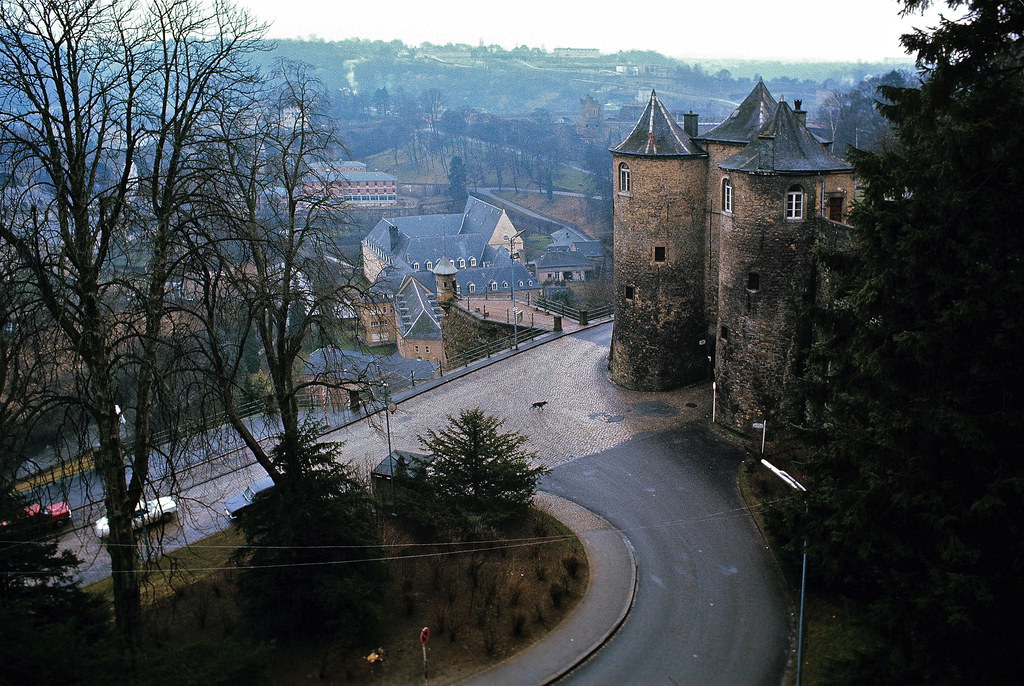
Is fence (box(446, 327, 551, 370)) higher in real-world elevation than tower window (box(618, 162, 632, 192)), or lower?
lower

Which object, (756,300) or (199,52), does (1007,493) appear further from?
(199,52)

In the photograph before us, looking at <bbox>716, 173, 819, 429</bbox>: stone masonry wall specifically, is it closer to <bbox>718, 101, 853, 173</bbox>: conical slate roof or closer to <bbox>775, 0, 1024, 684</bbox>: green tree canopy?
<bbox>718, 101, 853, 173</bbox>: conical slate roof

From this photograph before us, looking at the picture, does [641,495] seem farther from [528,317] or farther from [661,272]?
[528,317]

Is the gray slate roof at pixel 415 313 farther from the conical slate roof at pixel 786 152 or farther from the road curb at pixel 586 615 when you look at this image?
the road curb at pixel 586 615

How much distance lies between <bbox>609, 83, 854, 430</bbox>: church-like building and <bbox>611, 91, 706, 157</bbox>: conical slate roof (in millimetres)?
35

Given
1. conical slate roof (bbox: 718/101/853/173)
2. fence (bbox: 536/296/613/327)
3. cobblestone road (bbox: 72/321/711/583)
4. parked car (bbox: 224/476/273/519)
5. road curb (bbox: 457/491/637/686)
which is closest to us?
road curb (bbox: 457/491/637/686)

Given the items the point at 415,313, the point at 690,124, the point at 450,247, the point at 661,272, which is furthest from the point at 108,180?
the point at 450,247

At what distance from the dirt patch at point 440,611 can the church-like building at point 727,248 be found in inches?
280

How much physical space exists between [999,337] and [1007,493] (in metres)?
2.02

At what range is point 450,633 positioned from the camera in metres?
15.6

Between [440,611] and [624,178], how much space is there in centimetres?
1394

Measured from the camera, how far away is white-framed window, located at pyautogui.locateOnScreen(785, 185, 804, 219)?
829 inches

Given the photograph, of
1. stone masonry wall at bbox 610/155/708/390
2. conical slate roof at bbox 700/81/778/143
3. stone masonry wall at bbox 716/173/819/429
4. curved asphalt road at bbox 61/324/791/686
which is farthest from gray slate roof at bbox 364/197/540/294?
stone masonry wall at bbox 716/173/819/429

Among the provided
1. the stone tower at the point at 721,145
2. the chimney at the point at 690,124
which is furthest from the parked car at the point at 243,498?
the chimney at the point at 690,124
